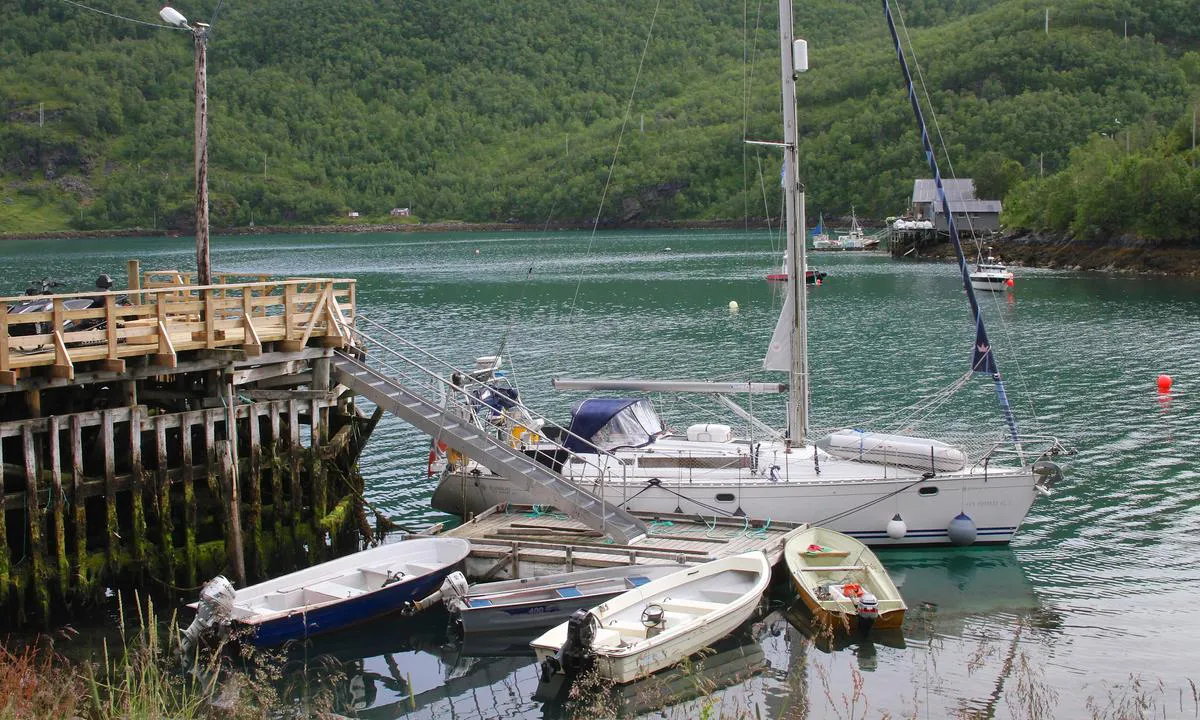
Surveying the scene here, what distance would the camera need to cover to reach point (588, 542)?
2398 cm

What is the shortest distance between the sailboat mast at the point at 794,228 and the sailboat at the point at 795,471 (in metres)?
0.03

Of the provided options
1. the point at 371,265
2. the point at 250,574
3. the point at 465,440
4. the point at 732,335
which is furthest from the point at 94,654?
the point at 371,265

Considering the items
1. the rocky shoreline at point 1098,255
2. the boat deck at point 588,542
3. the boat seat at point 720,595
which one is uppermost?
the rocky shoreline at point 1098,255

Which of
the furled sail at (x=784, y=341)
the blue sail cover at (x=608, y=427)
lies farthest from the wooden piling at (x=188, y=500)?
the furled sail at (x=784, y=341)

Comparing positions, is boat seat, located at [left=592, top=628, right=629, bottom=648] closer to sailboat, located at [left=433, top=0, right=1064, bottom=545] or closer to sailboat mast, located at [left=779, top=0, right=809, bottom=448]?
sailboat, located at [left=433, top=0, right=1064, bottom=545]

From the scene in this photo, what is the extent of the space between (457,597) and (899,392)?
2889cm

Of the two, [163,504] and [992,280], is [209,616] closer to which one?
[163,504]

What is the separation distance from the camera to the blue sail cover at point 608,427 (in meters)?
28.0

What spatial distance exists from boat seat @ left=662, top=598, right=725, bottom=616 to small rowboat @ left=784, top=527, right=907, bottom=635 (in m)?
2.14

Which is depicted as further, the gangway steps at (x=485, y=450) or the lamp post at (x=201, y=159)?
the gangway steps at (x=485, y=450)

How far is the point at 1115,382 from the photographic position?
47000 millimetres

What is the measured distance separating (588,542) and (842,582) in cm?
510

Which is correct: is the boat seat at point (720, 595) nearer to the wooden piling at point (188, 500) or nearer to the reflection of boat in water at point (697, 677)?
the reflection of boat in water at point (697, 677)

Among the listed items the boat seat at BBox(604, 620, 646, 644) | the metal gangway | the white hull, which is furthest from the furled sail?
the boat seat at BBox(604, 620, 646, 644)
